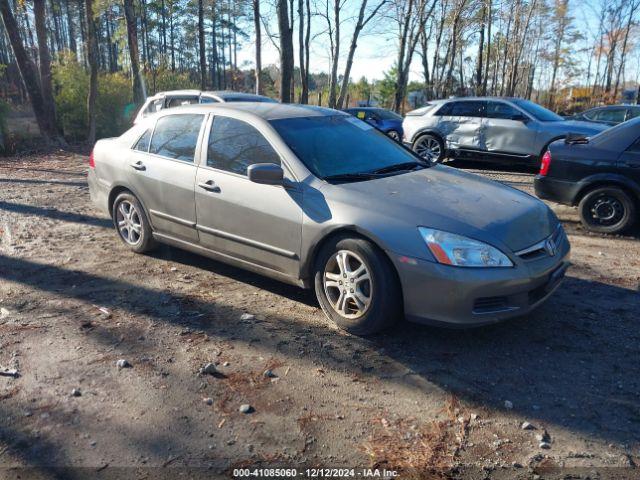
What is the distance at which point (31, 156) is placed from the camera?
13.9 meters

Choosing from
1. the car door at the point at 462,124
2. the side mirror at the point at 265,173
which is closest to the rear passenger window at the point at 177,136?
the side mirror at the point at 265,173

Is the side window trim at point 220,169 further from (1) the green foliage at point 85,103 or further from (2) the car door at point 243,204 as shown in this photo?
(1) the green foliage at point 85,103

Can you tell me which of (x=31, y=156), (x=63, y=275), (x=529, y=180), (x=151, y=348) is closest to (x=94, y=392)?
(x=151, y=348)

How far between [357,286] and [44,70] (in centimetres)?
Answer: 1560

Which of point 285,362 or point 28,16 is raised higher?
point 28,16

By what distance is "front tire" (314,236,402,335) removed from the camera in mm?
3730

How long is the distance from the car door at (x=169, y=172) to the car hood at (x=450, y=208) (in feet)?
5.16

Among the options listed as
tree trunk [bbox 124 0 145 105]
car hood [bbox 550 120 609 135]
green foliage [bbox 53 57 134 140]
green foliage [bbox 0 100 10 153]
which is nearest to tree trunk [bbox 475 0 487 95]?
tree trunk [bbox 124 0 145 105]

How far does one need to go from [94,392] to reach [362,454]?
66.8 inches

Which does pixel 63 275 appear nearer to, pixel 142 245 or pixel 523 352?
pixel 142 245

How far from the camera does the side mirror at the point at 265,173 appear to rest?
4129 millimetres

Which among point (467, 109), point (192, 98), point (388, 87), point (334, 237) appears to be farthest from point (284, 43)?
point (388, 87)

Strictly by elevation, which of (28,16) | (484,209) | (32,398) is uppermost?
(28,16)

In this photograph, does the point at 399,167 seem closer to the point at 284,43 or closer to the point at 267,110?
the point at 267,110
